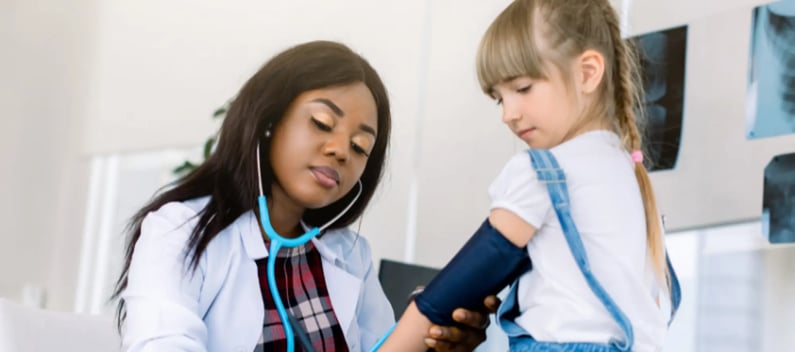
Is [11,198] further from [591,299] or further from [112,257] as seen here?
[591,299]

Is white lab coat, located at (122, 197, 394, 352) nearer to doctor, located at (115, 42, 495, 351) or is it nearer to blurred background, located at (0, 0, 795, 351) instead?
doctor, located at (115, 42, 495, 351)

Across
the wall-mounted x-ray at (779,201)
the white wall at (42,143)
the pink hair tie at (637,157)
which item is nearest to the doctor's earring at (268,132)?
the pink hair tie at (637,157)

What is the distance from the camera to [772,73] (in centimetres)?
203

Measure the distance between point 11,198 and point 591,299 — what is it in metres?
4.02

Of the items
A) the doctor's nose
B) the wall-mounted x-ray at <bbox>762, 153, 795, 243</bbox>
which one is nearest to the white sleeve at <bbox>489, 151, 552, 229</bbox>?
the doctor's nose

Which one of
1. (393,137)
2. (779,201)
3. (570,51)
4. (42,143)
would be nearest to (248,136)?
(570,51)

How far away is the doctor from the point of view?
4.35 feet

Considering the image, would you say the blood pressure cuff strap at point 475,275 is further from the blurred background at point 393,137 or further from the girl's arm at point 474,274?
the blurred background at point 393,137

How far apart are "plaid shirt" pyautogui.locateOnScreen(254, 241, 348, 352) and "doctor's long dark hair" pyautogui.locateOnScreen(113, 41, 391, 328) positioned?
4.2 inches

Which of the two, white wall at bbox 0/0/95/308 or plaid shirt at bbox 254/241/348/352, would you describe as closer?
plaid shirt at bbox 254/241/348/352

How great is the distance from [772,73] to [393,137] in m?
1.39

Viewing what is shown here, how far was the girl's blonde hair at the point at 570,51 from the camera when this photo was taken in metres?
1.19

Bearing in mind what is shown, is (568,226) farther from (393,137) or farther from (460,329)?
(393,137)

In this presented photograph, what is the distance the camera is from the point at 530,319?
3.61ft
